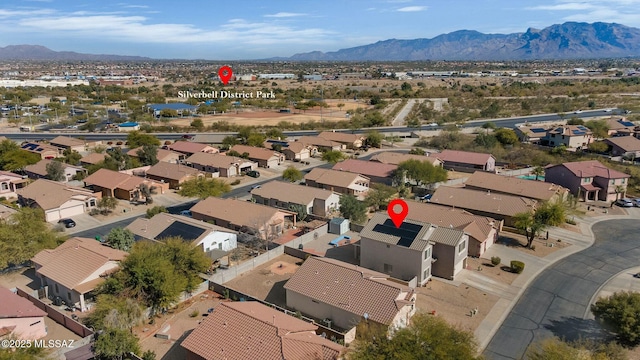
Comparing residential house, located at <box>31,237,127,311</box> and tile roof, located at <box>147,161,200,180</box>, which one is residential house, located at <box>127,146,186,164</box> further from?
residential house, located at <box>31,237,127,311</box>

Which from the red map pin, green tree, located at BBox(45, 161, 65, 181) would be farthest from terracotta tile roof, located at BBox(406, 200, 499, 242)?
the red map pin

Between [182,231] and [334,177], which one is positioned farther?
[334,177]

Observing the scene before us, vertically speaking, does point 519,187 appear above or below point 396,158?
below

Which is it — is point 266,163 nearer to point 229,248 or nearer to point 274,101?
point 229,248

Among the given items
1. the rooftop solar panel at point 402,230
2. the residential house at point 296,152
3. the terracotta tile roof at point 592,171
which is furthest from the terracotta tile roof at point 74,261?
the terracotta tile roof at point 592,171

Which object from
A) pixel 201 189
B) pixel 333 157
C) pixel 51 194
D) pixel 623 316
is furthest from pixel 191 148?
pixel 623 316

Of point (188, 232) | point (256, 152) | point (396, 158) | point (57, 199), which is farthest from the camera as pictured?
point (256, 152)

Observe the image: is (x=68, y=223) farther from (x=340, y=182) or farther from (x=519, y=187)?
(x=519, y=187)
